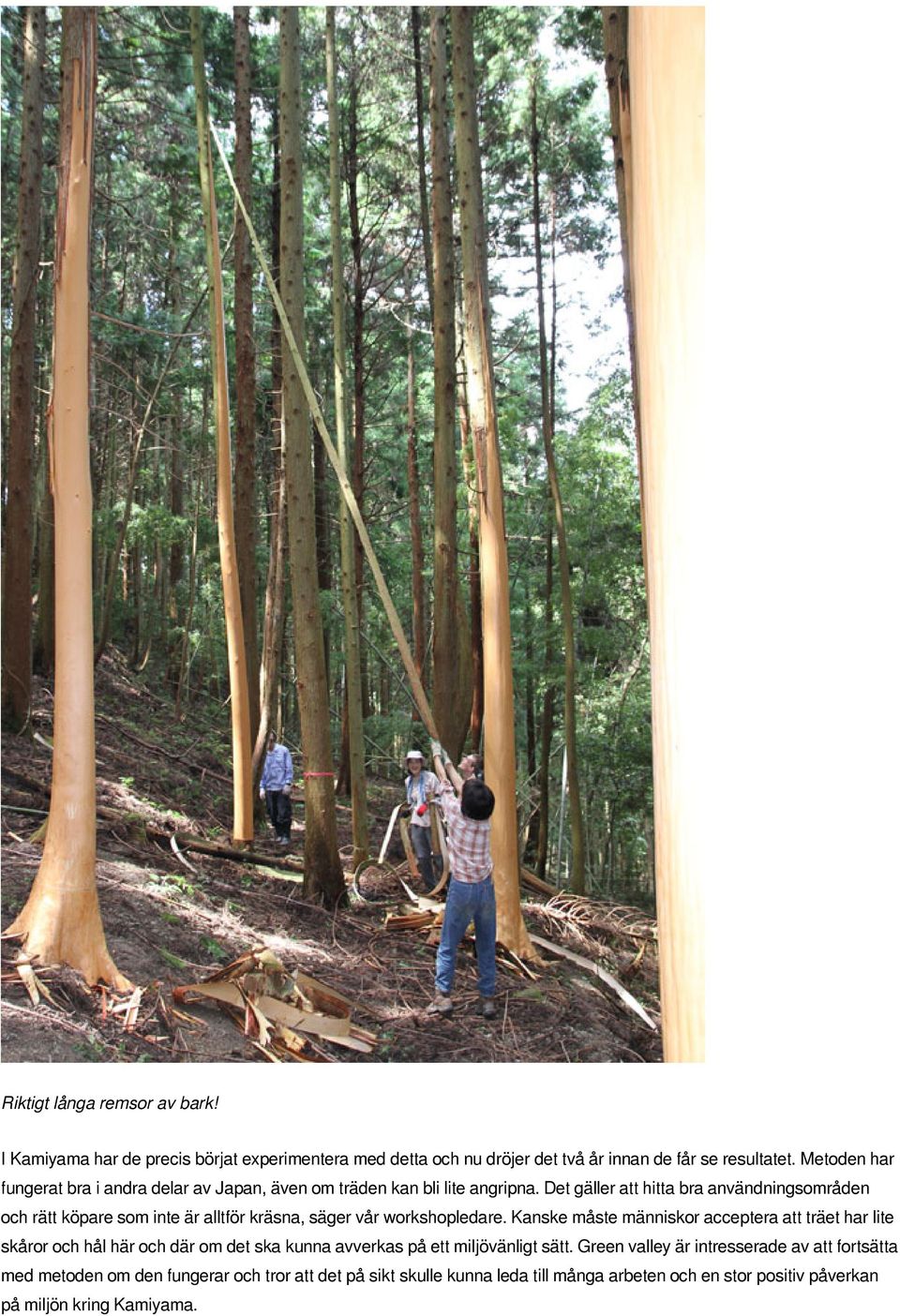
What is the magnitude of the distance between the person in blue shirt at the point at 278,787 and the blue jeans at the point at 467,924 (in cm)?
433

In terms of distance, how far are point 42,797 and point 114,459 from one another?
409 inches

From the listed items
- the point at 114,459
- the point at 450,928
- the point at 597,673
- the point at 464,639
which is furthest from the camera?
the point at 114,459

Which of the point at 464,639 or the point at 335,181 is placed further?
the point at 464,639

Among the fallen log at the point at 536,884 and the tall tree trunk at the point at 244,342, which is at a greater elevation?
the tall tree trunk at the point at 244,342

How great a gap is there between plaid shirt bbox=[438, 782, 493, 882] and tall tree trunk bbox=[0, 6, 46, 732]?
4.77 meters

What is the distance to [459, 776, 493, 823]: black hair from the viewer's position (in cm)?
440

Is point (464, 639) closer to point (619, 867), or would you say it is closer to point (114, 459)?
point (114, 459)

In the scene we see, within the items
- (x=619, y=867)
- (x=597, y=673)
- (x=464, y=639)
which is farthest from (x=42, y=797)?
(x=619, y=867)

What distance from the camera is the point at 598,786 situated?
15.6 metres

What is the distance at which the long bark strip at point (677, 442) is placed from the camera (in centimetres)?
71

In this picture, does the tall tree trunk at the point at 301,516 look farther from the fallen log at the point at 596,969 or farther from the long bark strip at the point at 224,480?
the fallen log at the point at 596,969

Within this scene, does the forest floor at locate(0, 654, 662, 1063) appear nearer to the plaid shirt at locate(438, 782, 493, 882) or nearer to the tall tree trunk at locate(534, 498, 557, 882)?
the plaid shirt at locate(438, 782, 493, 882)

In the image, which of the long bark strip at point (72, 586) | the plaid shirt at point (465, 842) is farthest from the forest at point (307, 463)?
the plaid shirt at point (465, 842)

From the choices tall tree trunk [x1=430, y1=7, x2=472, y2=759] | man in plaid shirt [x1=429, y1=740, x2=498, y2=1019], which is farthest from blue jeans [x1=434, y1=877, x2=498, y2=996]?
tall tree trunk [x1=430, y1=7, x2=472, y2=759]
